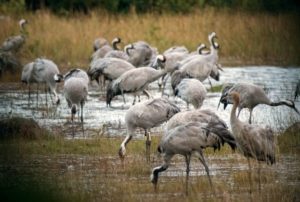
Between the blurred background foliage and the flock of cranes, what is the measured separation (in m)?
8.26

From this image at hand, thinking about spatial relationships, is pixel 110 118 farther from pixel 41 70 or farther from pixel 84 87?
pixel 41 70

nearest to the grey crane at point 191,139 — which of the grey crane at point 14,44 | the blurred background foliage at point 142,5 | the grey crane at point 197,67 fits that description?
the grey crane at point 197,67

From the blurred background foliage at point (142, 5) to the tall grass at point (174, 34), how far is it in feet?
4.55

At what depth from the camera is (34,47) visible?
23.0 m

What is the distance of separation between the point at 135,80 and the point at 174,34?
10.7m

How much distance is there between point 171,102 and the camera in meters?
10.2

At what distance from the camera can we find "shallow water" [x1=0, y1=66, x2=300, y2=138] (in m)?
12.3

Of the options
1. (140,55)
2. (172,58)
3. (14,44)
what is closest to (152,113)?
(172,58)

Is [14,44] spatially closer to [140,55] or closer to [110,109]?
[140,55]

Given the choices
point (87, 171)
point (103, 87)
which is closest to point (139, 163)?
point (87, 171)

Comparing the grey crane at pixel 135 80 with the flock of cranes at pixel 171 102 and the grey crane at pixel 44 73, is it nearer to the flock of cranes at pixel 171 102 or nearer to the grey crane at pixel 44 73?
the flock of cranes at pixel 171 102

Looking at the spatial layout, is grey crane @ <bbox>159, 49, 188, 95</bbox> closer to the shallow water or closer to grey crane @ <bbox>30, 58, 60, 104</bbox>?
the shallow water

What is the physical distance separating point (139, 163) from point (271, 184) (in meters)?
1.83

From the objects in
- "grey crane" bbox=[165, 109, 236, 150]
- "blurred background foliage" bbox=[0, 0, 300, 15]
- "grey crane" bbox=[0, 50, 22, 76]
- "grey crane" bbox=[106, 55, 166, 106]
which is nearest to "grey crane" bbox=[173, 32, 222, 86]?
"grey crane" bbox=[106, 55, 166, 106]
